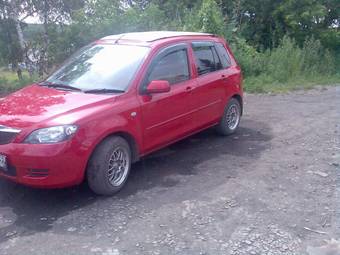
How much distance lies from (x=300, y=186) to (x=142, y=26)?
29.1 ft

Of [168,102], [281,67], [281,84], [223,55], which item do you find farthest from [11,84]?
[281,67]

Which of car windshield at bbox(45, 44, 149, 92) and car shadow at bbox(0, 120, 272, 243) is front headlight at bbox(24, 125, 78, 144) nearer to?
car shadow at bbox(0, 120, 272, 243)

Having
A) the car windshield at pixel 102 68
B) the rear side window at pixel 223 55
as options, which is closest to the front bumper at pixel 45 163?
the car windshield at pixel 102 68

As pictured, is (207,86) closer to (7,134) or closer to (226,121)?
(226,121)

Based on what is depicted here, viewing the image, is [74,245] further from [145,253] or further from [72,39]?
[72,39]

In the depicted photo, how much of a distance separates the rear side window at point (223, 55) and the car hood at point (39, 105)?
2.74 meters

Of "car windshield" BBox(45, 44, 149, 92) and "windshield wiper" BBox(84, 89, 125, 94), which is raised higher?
"car windshield" BBox(45, 44, 149, 92)

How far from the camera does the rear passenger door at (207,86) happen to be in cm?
627

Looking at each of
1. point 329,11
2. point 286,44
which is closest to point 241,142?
point 286,44

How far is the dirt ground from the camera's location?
3.88 metres

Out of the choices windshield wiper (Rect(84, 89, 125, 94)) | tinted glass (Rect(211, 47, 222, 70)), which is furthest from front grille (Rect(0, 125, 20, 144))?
tinted glass (Rect(211, 47, 222, 70))

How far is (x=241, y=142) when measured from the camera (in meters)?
7.04

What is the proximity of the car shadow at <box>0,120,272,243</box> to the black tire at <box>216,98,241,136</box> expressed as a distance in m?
0.12

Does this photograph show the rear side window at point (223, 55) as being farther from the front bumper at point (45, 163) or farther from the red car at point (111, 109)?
the front bumper at point (45, 163)
